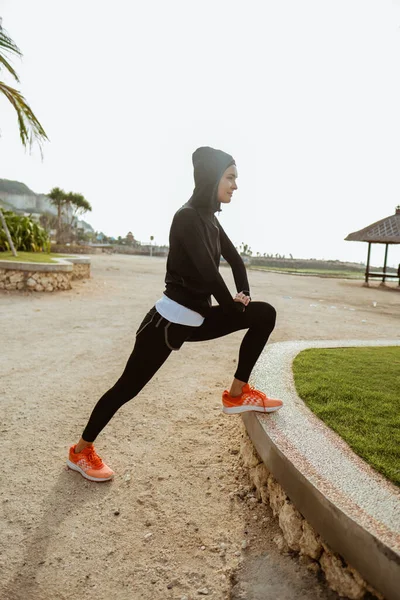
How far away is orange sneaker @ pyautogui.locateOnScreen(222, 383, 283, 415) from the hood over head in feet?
3.88

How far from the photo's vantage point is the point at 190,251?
7.09ft

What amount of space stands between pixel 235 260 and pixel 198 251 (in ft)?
1.98

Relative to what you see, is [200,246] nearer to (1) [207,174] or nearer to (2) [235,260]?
(1) [207,174]

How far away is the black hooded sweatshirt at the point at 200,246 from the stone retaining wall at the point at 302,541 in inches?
38.2

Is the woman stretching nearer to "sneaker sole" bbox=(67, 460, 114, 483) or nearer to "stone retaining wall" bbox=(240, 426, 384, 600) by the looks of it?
"sneaker sole" bbox=(67, 460, 114, 483)

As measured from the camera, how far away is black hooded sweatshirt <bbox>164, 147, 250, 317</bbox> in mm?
2168

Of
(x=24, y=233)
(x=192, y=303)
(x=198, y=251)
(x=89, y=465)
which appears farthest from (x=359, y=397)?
(x=24, y=233)

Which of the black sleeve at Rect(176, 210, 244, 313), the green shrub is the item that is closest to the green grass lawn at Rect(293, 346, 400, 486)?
the black sleeve at Rect(176, 210, 244, 313)

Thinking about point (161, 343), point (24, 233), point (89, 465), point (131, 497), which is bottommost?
point (131, 497)

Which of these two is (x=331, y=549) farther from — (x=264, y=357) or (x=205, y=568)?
(x=264, y=357)

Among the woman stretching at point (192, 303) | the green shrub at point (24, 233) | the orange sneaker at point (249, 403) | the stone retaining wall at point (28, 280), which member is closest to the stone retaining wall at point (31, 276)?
the stone retaining wall at point (28, 280)

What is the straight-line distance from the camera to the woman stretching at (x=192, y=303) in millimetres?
2205

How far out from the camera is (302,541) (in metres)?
1.87

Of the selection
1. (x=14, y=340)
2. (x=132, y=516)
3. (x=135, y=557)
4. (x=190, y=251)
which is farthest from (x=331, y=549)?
(x=14, y=340)
